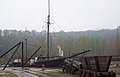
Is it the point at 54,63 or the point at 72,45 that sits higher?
the point at 72,45

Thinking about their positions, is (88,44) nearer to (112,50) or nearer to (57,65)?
(112,50)

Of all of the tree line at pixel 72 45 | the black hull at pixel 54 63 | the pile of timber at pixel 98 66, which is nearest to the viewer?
the pile of timber at pixel 98 66

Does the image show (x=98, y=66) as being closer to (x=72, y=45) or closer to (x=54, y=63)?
(x=54, y=63)

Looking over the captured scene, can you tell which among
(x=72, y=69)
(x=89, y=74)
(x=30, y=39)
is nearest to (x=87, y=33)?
(x=30, y=39)

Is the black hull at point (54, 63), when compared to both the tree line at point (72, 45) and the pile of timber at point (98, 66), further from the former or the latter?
the tree line at point (72, 45)

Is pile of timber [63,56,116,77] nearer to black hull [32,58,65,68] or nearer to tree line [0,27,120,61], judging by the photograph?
black hull [32,58,65,68]

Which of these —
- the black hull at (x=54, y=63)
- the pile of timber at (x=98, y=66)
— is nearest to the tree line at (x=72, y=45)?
the black hull at (x=54, y=63)

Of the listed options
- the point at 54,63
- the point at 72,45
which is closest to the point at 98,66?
the point at 54,63

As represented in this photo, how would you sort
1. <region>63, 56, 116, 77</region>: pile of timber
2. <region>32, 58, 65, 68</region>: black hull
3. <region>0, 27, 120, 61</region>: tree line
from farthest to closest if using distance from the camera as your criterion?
<region>0, 27, 120, 61</region>: tree line → <region>32, 58, 65, 68</region>: black hull → <region>63, 56, 116, 77</region>: pile of timber

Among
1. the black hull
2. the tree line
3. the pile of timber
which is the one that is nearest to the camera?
the pile of timber

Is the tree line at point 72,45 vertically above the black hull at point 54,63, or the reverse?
the tree line at point 72,45

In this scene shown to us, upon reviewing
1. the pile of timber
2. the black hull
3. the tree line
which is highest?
the tree line

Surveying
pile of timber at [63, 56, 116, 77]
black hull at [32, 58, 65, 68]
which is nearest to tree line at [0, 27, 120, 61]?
black hull at [32, 58, 65, 68]

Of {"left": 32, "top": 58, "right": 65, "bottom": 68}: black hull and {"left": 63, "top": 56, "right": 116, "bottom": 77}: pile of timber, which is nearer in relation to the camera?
{"left": 63, "top": 56, "right": 116, "bottom": 77}: pile of timber
